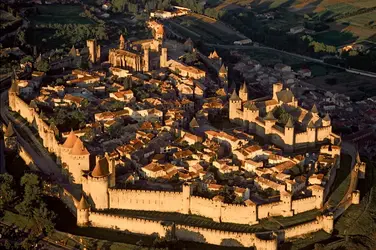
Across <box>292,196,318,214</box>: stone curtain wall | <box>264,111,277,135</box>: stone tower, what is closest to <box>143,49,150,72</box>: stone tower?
<box>264,111,277,135</box>: stone tower

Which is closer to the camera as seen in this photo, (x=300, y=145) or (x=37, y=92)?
(x=300, y=145)

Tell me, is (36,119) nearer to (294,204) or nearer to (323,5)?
(294,204)

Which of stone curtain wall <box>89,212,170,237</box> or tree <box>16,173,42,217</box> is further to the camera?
tree <box>16,173,42,217</box>

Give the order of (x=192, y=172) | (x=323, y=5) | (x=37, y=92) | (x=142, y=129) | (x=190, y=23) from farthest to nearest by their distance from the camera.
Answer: (x=323, y=5) → (x=190, y=23) → (x=37, y=92) → (x=142, y=129) → (x=192, y=172)

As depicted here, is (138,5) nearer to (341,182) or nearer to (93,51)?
(93,51)

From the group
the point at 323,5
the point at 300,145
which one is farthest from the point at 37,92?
the point at 323,5

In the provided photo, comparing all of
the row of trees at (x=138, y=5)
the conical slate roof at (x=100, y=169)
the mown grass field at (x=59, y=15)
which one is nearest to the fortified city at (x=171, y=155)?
the conical slate roof at (x=100, y=169)

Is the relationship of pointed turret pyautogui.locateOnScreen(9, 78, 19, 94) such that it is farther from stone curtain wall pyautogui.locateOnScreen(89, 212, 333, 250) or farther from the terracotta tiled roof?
stone curtain wall pyautogui.locateOnScreen(89, 212, 333, 250)
